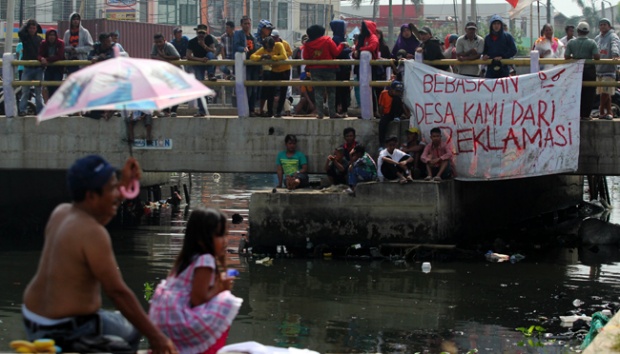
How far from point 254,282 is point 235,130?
3632 mm

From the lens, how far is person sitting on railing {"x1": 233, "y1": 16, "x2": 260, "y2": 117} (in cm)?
1852

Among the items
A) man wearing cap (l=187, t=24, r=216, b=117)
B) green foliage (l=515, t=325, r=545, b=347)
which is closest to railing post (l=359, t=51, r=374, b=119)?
man wearing cap (l=187, t=24, r=216, b=117)

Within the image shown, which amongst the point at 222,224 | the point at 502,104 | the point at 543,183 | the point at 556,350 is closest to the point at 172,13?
the point at 543,183

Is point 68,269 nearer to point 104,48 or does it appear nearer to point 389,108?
point 389,108

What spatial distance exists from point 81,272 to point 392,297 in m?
9.21

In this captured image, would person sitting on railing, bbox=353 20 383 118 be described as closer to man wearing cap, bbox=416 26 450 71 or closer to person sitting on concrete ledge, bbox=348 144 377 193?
man wearing cap, bbox=416 26 450 71

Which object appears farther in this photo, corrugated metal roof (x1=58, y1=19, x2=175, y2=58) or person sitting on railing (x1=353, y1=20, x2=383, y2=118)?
corrugated metal roof (x1=58, y1=19, x2=175, y2=58)

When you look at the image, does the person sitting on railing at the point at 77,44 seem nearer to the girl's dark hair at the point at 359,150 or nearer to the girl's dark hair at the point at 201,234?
the girl's dark hair at the point at 359,150

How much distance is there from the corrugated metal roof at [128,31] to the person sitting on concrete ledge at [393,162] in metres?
28.9

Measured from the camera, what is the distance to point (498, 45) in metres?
17.1

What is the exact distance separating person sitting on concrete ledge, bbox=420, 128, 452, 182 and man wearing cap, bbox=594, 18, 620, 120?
2567mm

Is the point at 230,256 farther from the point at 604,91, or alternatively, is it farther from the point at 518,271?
the point at 604,91

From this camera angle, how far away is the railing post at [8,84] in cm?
1847

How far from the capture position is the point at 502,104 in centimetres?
1697
